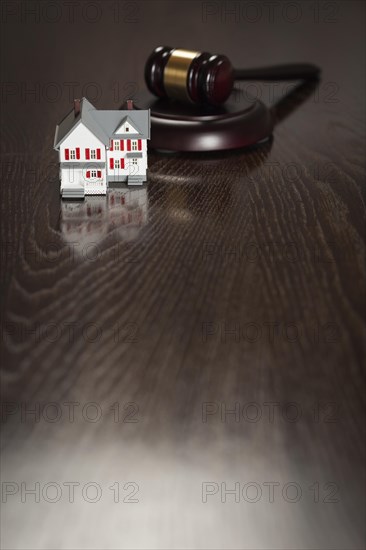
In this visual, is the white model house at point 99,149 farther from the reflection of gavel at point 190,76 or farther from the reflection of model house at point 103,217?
the reflection of gavel at point 190,76

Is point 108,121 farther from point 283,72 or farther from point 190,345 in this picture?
point 283,72

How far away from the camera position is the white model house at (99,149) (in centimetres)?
142

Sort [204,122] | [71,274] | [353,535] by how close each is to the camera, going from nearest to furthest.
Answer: [353,535]
[71,274]
[204,122]

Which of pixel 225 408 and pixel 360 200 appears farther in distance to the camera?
pixel 360 200

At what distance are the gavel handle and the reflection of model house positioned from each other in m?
0.67

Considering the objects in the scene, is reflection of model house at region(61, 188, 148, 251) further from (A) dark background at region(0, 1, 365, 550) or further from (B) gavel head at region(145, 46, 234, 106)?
(B) gavel head at region(145, 46, 234, 106)

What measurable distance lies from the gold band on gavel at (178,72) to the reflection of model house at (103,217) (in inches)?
10.7

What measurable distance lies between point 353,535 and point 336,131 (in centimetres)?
114

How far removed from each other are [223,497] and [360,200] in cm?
75

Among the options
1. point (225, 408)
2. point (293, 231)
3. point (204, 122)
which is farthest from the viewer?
point (204, 122)

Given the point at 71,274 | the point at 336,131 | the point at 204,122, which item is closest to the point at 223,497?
the point at 71,274

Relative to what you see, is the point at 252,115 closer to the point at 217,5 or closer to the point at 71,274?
the point at 71,274

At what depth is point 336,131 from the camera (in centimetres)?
179

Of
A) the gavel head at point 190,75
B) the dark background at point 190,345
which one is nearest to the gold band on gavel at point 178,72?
the gavel head at point 190,75
